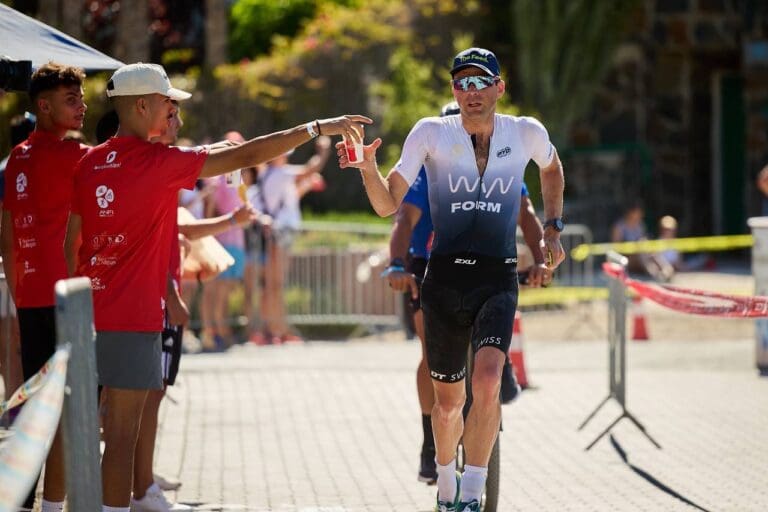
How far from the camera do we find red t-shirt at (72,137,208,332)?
6.34 m

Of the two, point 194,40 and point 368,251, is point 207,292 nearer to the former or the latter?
point 368,251

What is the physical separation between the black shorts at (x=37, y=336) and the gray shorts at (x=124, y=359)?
2.48ft

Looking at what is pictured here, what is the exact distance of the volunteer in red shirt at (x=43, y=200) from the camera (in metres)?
7.09

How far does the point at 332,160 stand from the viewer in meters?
24.3

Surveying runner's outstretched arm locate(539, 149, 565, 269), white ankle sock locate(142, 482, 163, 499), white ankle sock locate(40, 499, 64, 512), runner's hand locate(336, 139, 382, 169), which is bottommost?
white ankle sock locate(142, 482, 163, 499)

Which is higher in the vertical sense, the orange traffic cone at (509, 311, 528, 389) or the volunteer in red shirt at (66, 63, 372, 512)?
the volunteer in red shirt at (66, 63, 372, 512)

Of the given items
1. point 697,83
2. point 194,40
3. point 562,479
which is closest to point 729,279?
point 697,83

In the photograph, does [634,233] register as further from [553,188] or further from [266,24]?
[266,24]

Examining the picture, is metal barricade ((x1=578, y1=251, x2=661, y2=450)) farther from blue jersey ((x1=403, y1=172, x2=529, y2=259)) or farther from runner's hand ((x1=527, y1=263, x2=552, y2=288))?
runner's hand ((x1=527, y1=263, x2=552, y2=288))

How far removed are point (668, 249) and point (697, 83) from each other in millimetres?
7586

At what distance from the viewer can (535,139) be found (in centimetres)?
740

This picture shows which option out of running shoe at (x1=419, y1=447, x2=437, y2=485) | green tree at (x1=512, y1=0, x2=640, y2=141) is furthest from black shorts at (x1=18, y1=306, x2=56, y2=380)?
green tree at (x1=512, y1=0, x2=640, y2=141)

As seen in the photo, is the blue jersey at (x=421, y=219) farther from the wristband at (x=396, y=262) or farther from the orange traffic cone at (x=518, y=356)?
the orange traffic cone at (x=518, y=356)

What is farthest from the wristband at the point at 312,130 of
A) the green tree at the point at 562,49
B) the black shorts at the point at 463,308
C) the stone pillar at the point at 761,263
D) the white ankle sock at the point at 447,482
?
the green tree at the point at 562,49
